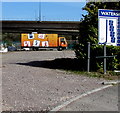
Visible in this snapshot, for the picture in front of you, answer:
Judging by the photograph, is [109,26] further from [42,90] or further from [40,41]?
[40,41]

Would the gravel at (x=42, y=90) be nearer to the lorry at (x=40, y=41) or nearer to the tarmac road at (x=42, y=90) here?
the tarmac road at (x=42, y=90)

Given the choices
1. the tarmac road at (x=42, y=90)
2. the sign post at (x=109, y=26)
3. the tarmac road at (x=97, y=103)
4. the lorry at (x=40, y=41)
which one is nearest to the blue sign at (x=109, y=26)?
the sign post at (x=109, y=26)

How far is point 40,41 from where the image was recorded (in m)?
60.4

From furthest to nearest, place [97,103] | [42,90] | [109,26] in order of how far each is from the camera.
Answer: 1. [109,26]
2. [42,90]
3. [97,103]

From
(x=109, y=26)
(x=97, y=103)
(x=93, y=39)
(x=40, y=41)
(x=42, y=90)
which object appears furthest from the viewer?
(x=40, y=41)

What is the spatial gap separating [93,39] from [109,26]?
3.25 ft

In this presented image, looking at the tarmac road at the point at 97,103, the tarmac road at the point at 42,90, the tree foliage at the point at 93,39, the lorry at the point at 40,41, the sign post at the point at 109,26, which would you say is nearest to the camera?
the tarmac road at the point at 97,103

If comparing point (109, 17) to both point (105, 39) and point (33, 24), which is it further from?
point (33, 24)

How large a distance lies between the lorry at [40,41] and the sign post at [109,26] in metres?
46.4

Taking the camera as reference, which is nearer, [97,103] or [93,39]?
[97,103]

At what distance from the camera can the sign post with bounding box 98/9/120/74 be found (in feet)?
41.5

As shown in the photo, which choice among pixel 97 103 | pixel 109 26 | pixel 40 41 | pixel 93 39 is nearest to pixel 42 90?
pixel 97 103

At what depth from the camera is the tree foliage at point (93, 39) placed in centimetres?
1295

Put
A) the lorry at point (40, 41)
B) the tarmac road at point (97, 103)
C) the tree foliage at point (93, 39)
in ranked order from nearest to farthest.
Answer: the tarmac road at point (97, 103) → the tree foliage at point (93, 39) → the lorry at point (40, 41)
